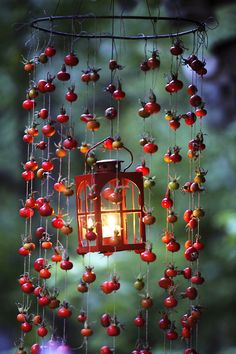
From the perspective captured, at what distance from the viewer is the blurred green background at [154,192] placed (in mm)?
5215

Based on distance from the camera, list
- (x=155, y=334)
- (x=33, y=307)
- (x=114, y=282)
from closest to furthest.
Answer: (x=114, y=282)
(x=33, y=307)
(x=155, y=334)

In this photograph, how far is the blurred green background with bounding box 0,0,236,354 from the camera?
521cm

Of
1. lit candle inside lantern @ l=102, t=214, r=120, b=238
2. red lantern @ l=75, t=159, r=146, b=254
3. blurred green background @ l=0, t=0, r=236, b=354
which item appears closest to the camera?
red lantern @ l=75, t=159, r=146, b=254

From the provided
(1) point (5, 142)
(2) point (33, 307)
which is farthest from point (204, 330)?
(1) point (5, 142)

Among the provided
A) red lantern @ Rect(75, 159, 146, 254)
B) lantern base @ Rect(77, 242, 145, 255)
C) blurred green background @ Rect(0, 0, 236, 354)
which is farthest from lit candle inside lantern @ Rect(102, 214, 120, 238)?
blurred green background @ Rect(0, 0, 236, 354)

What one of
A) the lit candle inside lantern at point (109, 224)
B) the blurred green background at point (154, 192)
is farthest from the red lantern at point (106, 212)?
the blurred green background at point (154, 192)

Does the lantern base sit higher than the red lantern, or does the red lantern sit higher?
the red lantern

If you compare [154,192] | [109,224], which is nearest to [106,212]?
[109,224]

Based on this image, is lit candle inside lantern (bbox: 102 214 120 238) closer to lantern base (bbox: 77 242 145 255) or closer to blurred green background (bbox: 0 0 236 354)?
lantern base (bbox: 77 242 145 255)

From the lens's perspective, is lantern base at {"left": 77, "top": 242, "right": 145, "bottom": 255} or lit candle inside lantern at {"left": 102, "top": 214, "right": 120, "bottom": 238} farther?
lit candle inside lantern at {"left": 102, "top": 214, "right": 120, "bottom": 238}

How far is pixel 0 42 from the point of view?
19.4 feet

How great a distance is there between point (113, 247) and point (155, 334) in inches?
145

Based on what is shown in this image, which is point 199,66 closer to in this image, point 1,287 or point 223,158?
point 223,158

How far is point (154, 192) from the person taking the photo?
6.07 m
